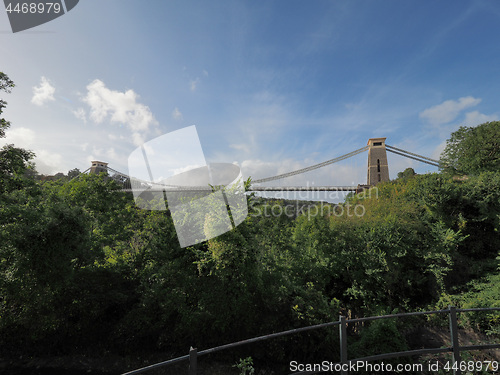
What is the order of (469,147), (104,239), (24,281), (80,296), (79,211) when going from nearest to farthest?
1. (24,281)
2. (79,211)
3. (80,296)
4. (104,239)
5. (469,147)

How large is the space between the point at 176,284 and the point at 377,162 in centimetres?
4190

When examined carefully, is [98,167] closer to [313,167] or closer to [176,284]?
[313,167]

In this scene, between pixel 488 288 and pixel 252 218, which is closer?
pixel 252 218

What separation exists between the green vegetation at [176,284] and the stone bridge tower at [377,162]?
29.9 meters

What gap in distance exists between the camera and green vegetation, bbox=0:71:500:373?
7258 millimetres

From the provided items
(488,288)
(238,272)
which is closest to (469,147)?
(488,288)

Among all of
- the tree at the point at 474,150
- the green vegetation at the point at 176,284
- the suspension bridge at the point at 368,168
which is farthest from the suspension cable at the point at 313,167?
the green vegetation at the point at 176,284

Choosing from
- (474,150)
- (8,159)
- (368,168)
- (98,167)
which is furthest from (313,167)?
(8,159)

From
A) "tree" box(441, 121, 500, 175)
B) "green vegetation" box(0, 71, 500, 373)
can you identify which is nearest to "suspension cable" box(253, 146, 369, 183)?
"tree" box(441, 121, 500, 175)

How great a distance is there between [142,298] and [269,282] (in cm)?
443

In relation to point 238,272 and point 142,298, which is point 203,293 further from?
point 142,298

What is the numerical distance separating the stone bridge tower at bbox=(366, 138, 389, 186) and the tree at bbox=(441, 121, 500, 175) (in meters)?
16.9

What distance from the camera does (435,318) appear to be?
1080 cm

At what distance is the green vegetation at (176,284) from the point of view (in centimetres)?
726
